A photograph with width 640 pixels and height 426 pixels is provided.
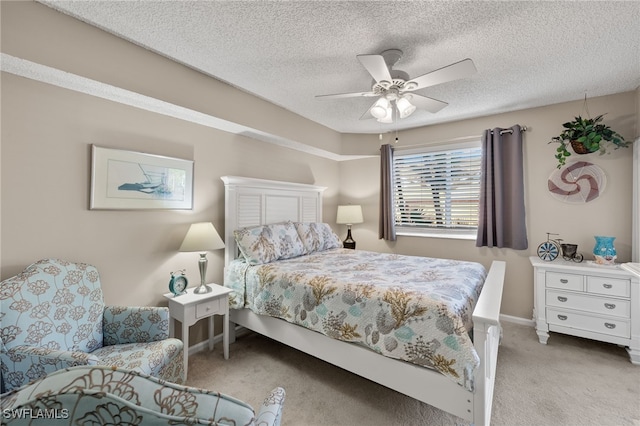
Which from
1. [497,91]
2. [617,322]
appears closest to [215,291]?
[497,91]

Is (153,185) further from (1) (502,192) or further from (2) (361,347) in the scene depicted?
(1) (502,192)

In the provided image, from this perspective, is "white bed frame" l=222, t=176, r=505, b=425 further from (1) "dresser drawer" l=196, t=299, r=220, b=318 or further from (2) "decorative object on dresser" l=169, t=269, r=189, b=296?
(2) "decorative object on dresser" l=169, t=269, r=189, b=296

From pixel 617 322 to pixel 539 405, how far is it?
1410mm

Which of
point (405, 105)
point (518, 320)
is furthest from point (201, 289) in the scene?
point (518, 320)

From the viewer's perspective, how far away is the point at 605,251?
2789mm

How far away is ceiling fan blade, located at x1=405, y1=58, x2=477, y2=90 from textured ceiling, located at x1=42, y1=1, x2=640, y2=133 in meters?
0.29

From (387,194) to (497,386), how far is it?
272 centimetres

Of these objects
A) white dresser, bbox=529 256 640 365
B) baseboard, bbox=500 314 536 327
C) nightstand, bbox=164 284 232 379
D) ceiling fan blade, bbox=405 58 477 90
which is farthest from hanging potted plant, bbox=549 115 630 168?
nightstand, bbox=164 284 232 379

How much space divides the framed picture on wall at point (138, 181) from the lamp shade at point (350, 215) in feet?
7.74

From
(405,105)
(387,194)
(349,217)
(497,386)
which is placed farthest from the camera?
(349,217)

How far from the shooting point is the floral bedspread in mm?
1597

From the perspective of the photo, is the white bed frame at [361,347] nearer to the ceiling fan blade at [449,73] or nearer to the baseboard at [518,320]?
the baseboard at [518,320]

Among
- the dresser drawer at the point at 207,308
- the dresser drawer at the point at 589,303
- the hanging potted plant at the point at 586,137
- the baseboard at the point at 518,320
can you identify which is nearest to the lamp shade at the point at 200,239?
the dresser drawer at the point at 207,308

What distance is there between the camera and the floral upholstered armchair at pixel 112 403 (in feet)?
1.76
